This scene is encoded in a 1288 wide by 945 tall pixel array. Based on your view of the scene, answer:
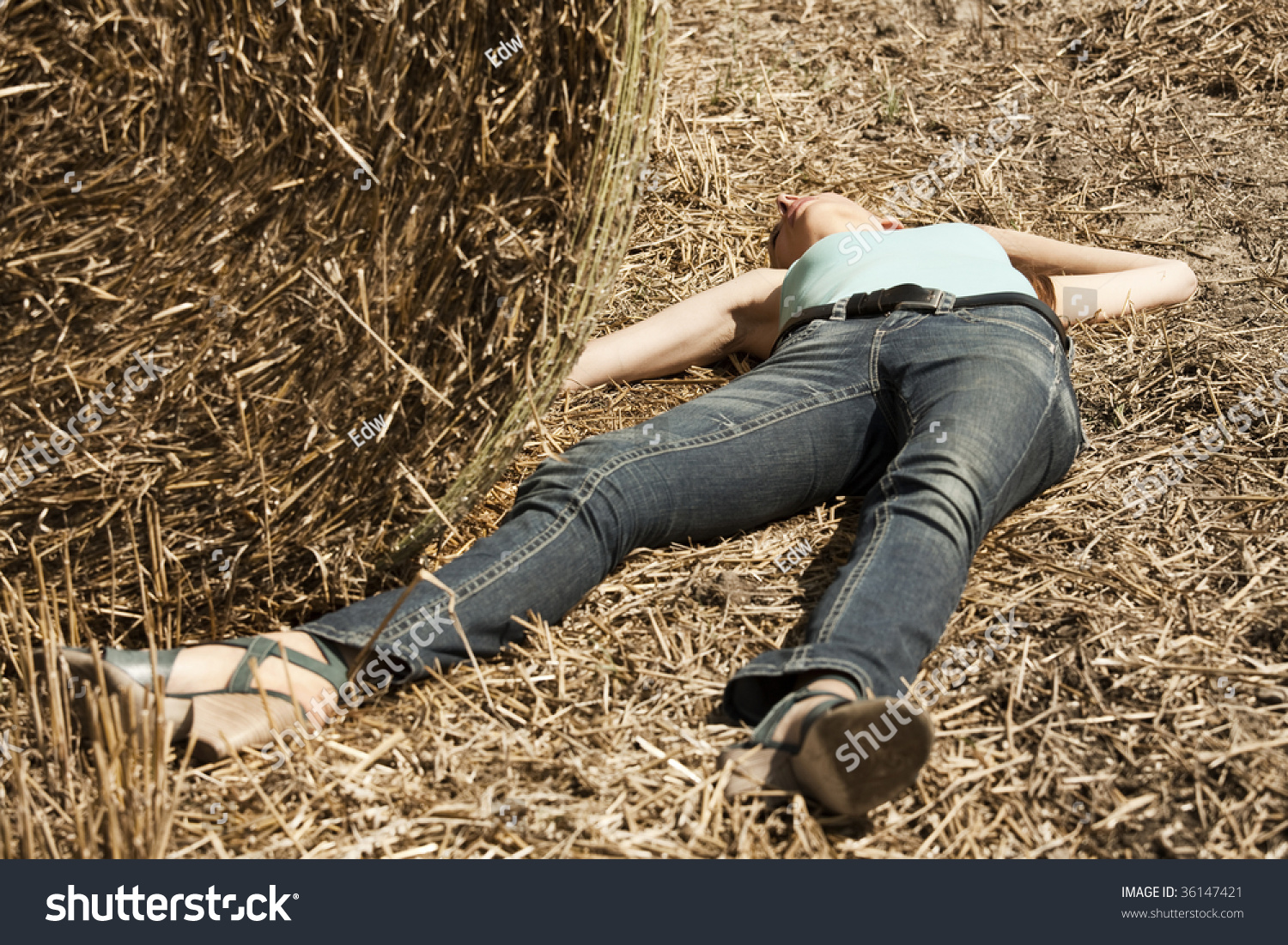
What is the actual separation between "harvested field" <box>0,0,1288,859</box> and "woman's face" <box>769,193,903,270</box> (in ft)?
1.50

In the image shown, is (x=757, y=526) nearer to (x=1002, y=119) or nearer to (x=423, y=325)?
(x=423, y=325)

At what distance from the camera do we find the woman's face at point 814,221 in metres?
2.55

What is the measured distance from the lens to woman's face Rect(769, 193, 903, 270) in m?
2.55

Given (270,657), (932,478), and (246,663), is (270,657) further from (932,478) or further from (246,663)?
(932,478)

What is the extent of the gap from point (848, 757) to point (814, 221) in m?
1.41

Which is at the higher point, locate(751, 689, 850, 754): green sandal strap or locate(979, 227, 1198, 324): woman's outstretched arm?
locate(979, 227, 1198, 324): woman's outstretched arm

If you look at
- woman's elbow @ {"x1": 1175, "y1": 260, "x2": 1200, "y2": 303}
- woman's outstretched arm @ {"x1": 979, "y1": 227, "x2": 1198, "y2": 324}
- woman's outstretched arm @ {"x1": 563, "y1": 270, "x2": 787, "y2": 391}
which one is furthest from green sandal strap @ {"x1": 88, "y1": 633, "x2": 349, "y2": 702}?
woman's elbow @ {"x1": 1175, "y1": 260, "x2": 1200, "y2": 303}

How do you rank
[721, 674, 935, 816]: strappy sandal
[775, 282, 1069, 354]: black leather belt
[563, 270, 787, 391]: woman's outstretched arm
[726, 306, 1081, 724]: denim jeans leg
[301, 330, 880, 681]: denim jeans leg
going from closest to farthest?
1. [721, 674, 935, 816]: strappy sandal
2. [726, 306, 1081, 724]: denim jeans leg
3. [301, 330, 880, 681]: denim jeans leg
4. [775, 282, 1069, 354]: black leather belt
5. [563, 270, 787, 391]: woman's outstretched arm

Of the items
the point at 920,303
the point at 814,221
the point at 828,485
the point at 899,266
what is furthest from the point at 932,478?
the point at 814,221

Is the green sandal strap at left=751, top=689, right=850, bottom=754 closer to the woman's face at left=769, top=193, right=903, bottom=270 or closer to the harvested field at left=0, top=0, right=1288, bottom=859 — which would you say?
the harvested field at left=0, top=0, right=1288, bottom=859

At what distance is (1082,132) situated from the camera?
3.51 metres

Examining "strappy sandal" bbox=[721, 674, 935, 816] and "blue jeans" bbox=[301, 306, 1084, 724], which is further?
"blue jeans" bbox=[301, 306, 1084, 724]

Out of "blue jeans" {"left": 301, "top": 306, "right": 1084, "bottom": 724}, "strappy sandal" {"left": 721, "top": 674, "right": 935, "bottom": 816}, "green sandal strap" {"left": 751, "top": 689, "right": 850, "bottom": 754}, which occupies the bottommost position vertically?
"strappy sandal" {"left": 721, "top": 674, "right": 935, "bottom": 816}

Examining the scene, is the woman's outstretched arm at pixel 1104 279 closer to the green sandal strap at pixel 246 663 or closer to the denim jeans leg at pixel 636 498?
→ the denim jeans leg at pixel 636 498
